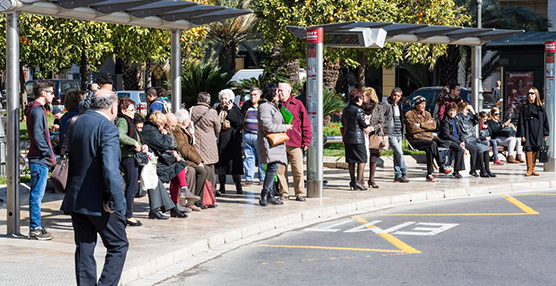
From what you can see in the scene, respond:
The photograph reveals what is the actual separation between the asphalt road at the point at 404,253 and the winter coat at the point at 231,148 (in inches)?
99.9

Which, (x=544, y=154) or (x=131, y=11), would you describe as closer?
(x=131, y=11)

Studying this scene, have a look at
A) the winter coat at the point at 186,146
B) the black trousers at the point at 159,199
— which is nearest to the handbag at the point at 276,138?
the winter coat at the point at 186,146

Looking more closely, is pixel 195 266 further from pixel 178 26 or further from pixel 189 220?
pixel 178 26

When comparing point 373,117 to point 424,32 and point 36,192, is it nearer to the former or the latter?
point 424,32

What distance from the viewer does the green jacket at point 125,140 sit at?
970 cm

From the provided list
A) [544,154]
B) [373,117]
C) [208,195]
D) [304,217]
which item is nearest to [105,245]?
[304,217]

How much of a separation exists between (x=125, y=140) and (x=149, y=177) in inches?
27.3

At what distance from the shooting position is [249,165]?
48.5ft

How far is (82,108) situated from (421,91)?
25.3 meters

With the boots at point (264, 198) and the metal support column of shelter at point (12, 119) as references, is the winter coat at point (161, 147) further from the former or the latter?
the metal support column of shelter at point (12, 119)

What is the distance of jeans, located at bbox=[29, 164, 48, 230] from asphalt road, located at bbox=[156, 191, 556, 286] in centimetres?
215

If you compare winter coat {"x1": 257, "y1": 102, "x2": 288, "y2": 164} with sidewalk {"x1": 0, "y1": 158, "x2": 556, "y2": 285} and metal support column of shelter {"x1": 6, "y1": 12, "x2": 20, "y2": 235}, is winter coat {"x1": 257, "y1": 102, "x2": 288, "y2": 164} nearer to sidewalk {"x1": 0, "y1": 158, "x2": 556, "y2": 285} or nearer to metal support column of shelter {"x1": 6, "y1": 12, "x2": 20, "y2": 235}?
sidewalk {"x1": 0, "y1": 158, "x2": 556, "y2": 285}

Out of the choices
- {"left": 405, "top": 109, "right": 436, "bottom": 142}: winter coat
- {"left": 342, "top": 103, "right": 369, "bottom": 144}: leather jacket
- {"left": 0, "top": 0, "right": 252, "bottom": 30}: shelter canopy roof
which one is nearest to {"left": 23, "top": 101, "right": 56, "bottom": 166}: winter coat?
{"left": 0, "top": 0, "right": 252, "bottom": 30}: shelter canopy roof

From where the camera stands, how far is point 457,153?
1595 centimetres
